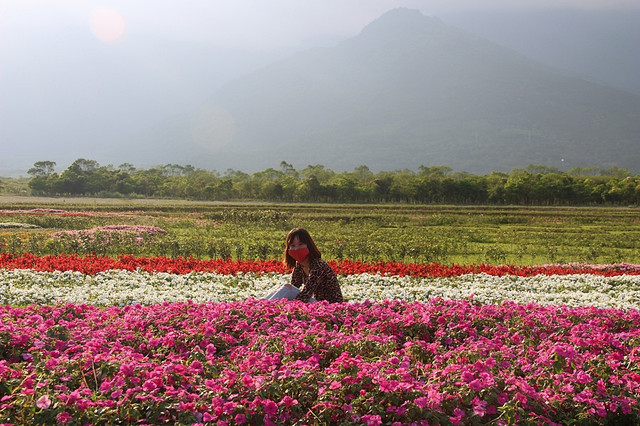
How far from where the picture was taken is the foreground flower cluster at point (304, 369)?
3764 millimetres

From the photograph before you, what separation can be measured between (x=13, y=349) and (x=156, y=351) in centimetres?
132

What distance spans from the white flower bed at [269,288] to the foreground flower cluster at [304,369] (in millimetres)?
3691

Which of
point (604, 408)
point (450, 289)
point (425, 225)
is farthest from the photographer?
point (425, 225)

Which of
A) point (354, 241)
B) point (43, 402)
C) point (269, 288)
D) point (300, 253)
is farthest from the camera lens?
point (354, 241)

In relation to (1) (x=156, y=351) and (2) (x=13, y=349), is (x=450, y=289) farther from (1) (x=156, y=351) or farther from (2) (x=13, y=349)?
(2) (x=13, y=349)

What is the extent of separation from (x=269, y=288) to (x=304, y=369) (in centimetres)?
730

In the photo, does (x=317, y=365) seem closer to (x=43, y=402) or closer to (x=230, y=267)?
(x=43, y=402)

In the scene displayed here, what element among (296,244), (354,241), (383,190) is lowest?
(354,241)

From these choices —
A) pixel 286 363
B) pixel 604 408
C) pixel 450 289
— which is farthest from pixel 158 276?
pixel 604 408

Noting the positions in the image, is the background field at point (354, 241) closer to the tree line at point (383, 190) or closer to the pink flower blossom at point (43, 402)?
the pink flower blossom at point (43, 402)

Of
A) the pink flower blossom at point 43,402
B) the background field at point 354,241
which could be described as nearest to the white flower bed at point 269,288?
the background field at point 354,241

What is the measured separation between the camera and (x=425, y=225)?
3388cm

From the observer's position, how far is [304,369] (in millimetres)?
4188

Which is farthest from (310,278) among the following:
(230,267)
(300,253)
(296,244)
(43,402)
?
(230,267)
